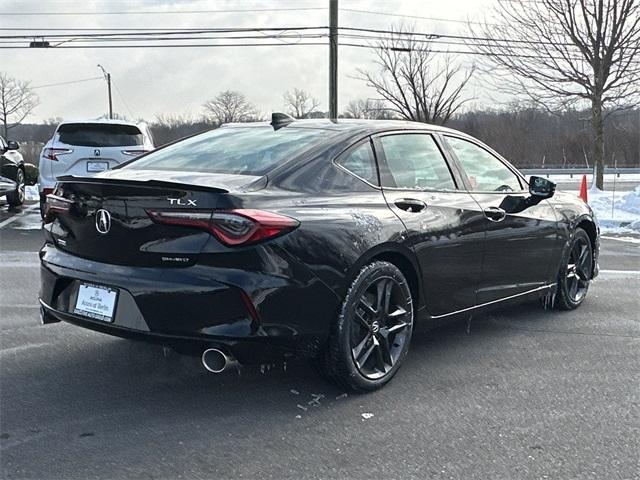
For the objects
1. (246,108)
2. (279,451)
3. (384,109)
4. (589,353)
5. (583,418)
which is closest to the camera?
(279,451)

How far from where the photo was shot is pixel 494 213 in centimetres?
458

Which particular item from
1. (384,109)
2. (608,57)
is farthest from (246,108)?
(608,57)

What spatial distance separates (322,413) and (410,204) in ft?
4.33

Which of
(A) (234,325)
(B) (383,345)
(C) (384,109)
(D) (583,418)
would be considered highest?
(C) (384,109)

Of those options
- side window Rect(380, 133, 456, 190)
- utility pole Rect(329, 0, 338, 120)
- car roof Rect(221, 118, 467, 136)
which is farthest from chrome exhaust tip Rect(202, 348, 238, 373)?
utility pole Rect(329, 0, 338, 120)

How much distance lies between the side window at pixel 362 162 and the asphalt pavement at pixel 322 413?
981 mm

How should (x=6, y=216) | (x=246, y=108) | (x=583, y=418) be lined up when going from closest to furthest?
1. (x=583, y=418)
2. (x=6, y=216)
3. (x=246, y=108)

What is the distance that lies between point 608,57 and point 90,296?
18124mm

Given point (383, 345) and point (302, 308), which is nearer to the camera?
point (302, 308)

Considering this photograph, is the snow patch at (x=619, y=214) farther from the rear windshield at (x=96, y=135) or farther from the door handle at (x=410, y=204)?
the door handle at (x=410, y=204)

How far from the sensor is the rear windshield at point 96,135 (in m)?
10.6

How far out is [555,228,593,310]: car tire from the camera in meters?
5.53

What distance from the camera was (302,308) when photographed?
10.9 ft

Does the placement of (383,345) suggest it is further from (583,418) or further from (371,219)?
(583,418)
